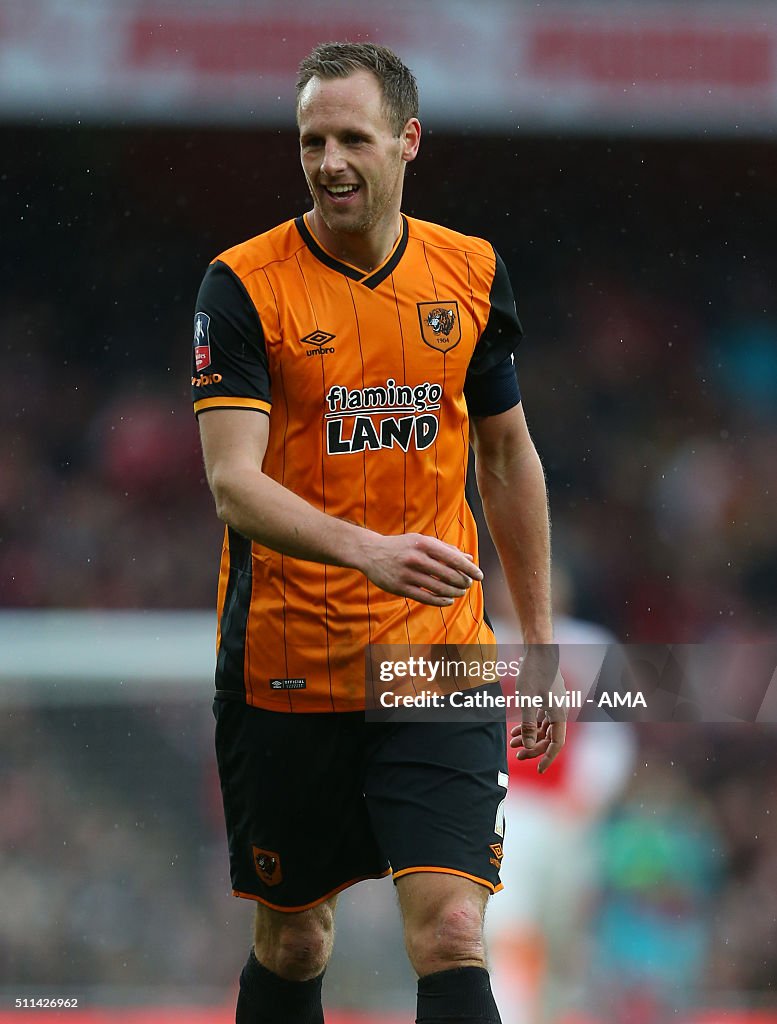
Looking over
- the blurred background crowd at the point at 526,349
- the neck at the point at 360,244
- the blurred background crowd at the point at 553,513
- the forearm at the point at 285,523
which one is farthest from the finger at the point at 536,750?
the blurred background crowd at the point at 526,349

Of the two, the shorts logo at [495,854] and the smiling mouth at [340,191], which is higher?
the smiling mouth at [340,191]

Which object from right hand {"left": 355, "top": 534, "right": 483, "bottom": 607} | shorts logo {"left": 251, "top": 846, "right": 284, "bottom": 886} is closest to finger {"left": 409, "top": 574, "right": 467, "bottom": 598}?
right hand {"left": 355, "top": 534, "right": 483, "bottom": 607}

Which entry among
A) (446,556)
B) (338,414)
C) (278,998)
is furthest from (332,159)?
(278,998)

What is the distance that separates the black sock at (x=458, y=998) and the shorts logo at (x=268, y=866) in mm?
538

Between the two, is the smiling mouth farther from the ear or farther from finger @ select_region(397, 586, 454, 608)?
finger @ select_region(397, 586, 454, 608)

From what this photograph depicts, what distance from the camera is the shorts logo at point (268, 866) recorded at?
3.41m

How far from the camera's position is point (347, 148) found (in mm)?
3170

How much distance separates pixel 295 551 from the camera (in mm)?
2963

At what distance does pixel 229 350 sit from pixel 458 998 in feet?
4.27

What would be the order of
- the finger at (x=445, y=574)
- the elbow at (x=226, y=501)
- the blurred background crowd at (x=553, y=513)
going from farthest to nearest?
the blurred background crowd at (x=553, y=513), the elbow at (x=226, y=501), the finger at (x=445, y=574)

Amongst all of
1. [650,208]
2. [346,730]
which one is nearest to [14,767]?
[346,730]

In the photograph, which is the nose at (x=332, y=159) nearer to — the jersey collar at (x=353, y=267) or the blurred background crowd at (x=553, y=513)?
the jersey collar at (x=353, y=267)

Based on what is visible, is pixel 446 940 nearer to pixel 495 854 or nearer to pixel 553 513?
pixel 495 854

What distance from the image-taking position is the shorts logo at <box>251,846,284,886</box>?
341 centimetres
